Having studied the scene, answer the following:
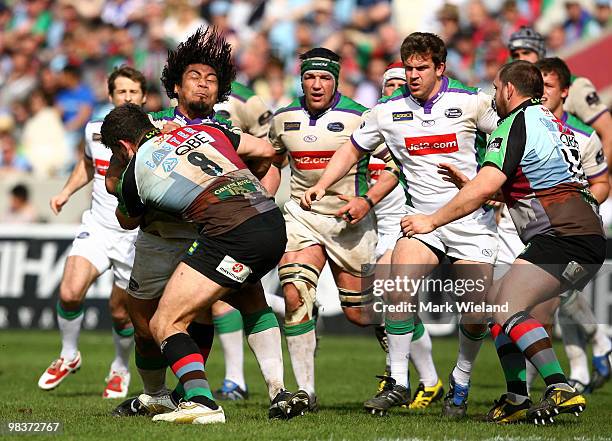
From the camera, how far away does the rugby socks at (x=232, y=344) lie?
35.2 feet

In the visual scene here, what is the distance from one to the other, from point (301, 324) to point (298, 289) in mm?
281

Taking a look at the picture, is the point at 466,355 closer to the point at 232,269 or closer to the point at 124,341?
the point at 232,269

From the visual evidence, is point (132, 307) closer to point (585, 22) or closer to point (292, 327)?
point (292, 327)

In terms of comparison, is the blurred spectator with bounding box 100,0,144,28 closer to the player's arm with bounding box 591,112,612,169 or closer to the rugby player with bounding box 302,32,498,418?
the player's arm with bounding box 591,112,612,169

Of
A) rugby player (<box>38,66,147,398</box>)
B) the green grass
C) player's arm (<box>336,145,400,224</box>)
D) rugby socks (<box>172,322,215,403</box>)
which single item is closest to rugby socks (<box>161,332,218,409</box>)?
the green grass

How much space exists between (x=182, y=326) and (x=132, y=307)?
0.84 meters

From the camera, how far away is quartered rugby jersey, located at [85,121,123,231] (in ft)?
36.2

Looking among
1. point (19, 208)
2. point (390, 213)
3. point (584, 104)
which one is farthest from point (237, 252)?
point (19, 208)

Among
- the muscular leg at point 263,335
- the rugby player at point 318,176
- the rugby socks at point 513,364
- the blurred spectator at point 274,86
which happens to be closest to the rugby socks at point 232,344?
the rugby player at point 318,176

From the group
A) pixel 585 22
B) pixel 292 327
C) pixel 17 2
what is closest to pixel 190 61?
pixel 292 327

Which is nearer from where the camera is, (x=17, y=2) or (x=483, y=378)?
(x=483, y=378)

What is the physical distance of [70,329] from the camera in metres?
11.0

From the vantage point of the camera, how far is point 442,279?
11.7 metres

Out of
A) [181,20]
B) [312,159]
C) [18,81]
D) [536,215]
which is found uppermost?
[181,20]
